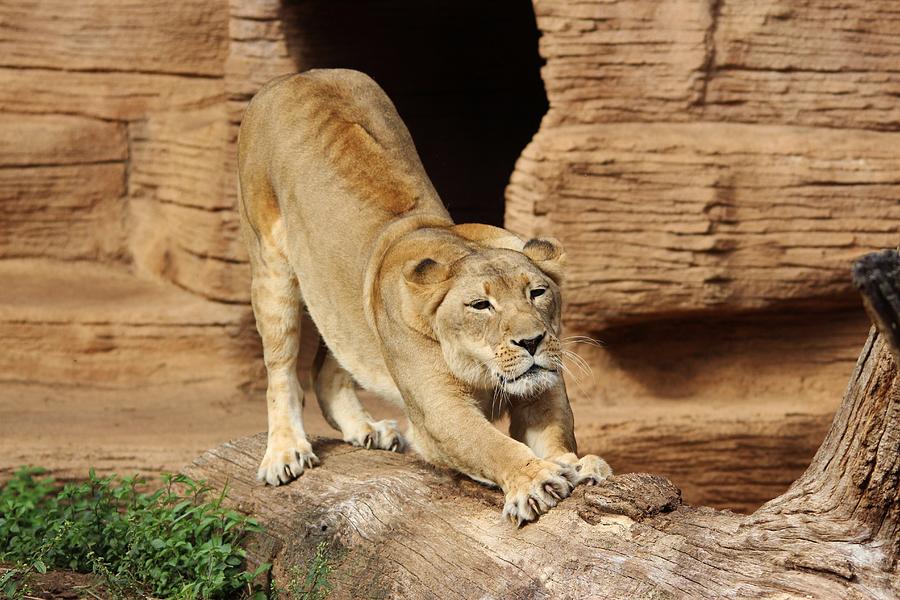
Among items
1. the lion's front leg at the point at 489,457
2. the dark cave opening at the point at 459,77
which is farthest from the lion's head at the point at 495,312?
the dark cave opening at the point at 459,77

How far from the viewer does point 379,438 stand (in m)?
5.39

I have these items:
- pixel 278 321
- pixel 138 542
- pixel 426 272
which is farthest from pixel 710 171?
pixel 138 542

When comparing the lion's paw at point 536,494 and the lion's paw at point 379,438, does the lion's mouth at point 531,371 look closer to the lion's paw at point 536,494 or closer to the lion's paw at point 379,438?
the lion's paw at point 536,494

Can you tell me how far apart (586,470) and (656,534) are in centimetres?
49

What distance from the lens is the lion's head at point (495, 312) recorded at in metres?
4.02

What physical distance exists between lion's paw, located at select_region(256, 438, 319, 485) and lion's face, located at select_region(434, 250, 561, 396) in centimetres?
106

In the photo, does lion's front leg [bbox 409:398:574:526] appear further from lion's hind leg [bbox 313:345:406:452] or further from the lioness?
lion's hind leg [bbox 313:345:406:452]

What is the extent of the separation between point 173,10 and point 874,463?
7.27 metres

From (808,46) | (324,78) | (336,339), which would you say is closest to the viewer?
(336,339)

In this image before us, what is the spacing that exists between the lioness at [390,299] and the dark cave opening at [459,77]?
3.86m

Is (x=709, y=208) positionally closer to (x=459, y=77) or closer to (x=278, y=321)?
(x=278, y=321)

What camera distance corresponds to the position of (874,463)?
323 centimetres

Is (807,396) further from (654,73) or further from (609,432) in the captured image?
(654,73)

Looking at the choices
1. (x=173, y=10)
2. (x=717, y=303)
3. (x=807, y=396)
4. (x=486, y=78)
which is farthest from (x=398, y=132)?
(x=486, y=78)
